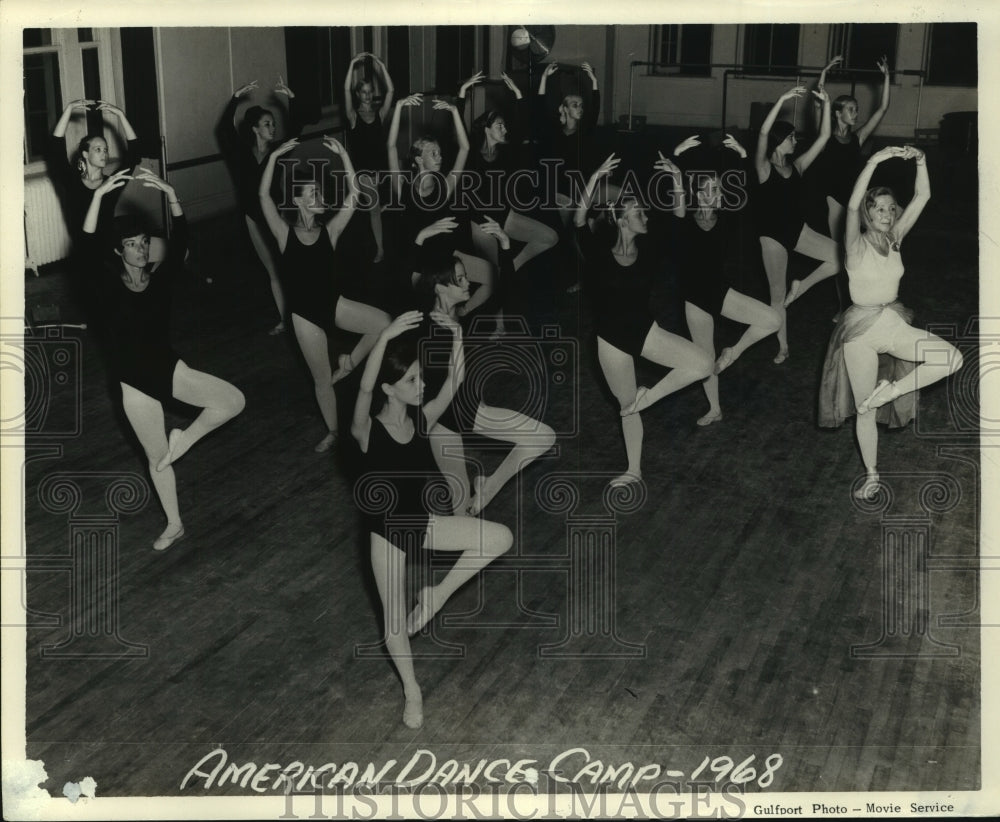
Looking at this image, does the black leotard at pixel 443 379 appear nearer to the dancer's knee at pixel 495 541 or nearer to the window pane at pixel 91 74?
the dancer's knee at pixel 495 541

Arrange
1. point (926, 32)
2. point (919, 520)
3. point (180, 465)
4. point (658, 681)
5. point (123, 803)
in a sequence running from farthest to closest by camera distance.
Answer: point (926, 32) < point (180, 465) < point (919, 520) < point (658, 681) < point (123, 803)

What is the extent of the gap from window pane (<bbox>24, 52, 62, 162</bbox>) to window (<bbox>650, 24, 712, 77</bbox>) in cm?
1071

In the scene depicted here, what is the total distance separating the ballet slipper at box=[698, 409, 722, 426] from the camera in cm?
735

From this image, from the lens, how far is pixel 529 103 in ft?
50.4

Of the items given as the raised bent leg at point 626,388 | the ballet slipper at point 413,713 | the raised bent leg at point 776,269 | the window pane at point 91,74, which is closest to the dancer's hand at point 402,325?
the ballet slipper at point 413,713

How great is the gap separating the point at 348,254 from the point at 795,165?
4106mm

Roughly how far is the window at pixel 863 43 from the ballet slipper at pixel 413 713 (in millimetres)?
15304

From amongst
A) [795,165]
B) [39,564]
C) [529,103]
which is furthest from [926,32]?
[39,564]

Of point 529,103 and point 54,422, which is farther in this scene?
point 529,103

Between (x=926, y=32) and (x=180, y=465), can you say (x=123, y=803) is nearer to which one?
(x=180, y=465)

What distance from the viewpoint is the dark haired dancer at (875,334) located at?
6121mm

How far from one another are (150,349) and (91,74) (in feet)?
19.0

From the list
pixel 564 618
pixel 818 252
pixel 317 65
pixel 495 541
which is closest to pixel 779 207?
pixel 818 252

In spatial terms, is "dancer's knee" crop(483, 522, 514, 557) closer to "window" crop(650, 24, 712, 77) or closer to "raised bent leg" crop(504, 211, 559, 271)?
"raised bent leg" crop(504, 211, 559, 271)
